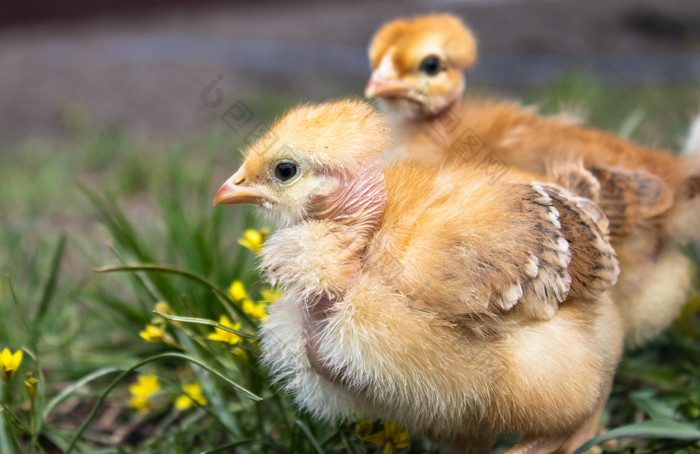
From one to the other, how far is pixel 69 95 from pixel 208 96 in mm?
1290

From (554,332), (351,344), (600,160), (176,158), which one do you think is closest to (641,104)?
(600,160)

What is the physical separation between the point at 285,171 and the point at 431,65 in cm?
92

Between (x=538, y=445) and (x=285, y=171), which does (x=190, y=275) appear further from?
(x=538, y=445)

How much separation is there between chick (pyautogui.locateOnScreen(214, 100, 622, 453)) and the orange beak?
57cm

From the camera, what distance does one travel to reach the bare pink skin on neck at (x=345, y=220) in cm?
130

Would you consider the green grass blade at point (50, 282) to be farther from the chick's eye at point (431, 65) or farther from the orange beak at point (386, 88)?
the chick's eye at point (431, 65)

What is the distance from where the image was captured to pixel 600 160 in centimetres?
183

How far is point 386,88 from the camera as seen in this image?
6.47 ft

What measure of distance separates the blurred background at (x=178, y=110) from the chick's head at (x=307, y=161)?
0.28 meters

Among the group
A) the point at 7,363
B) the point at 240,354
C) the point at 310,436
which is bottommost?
the point at 310,436

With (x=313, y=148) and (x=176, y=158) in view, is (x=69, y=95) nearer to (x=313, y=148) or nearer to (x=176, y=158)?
(x=176, y=158)

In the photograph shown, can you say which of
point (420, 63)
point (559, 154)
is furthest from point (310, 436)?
point (420, 63)

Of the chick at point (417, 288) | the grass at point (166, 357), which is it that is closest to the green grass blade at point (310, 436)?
the grass at point (166, 357)

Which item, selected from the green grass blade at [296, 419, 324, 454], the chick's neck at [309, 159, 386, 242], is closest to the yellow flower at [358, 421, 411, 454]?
the green grass blade at [296, 419, 324, 454]
